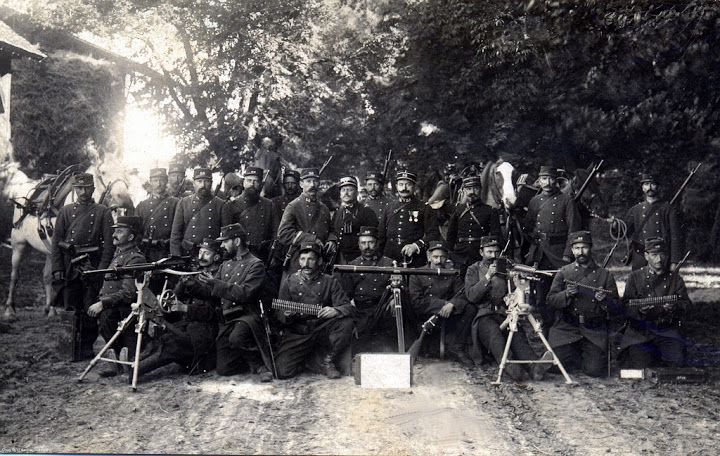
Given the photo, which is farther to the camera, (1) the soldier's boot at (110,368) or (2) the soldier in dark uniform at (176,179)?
(2) the soldier in dark uniform at (176,179)

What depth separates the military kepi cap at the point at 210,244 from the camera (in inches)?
182

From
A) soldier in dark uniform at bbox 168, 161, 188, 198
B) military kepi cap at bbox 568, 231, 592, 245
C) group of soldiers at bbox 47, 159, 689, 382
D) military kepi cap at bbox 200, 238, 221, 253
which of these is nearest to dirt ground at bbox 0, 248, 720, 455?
group of soldiers at bbox 47, 159, 689, 382

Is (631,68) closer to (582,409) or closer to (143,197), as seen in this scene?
(582,409)

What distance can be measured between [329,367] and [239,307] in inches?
27.5

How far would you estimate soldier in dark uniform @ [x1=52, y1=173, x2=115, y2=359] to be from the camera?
4.48 m

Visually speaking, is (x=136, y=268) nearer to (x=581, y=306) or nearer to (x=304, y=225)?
(x=304, y=225)

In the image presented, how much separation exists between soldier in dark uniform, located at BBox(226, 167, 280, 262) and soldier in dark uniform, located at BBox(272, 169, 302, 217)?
4 centimetres

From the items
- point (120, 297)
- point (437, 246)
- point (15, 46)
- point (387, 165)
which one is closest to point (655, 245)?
point (437, 246)

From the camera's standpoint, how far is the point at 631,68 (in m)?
4.18

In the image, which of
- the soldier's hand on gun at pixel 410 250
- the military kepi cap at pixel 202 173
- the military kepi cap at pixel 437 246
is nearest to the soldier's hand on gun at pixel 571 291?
the military kepi cap at pixel 437 246

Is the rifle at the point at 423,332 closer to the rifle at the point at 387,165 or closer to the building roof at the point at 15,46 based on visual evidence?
the rifle at the point at 387,165

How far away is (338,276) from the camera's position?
4.65 meters

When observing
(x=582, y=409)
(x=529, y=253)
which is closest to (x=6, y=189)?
(x=529, y=253)

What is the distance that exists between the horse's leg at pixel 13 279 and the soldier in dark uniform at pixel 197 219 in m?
0.92
